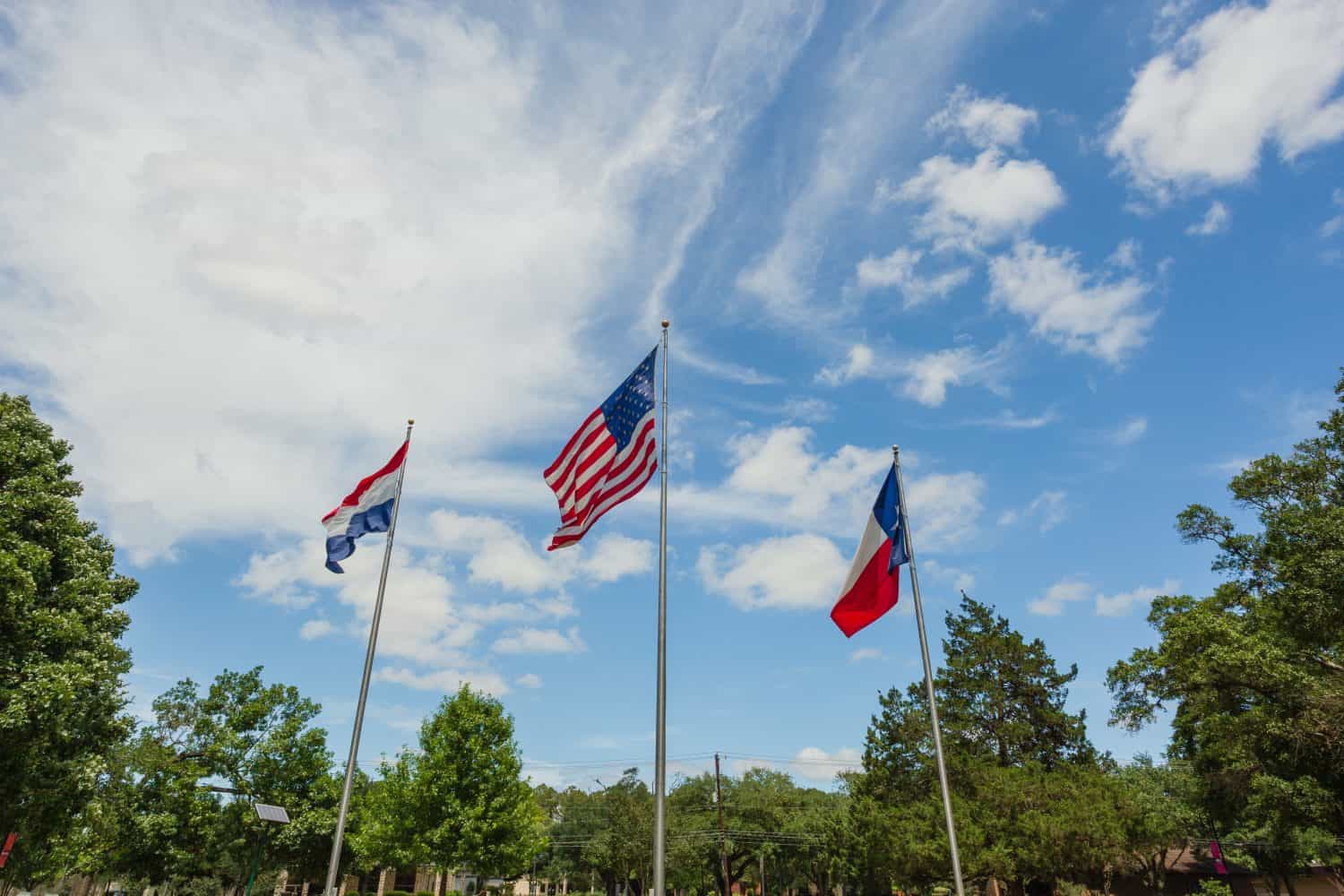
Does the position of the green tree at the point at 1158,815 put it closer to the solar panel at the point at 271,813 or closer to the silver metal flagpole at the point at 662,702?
the silver metal flagpole at the point at 662,702

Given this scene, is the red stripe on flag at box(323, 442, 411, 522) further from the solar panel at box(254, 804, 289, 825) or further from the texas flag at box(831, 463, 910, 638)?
the solar panel at box(254, 804, 289, 825)

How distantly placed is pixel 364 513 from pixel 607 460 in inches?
321

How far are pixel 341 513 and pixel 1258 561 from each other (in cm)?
3506

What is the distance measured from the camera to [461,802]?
34.4 meters

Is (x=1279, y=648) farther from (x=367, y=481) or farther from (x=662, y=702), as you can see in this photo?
(x=367, y=481)

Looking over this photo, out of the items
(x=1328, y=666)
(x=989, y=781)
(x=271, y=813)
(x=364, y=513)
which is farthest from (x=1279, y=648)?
(x=271, y=813)

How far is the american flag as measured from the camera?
576 inches

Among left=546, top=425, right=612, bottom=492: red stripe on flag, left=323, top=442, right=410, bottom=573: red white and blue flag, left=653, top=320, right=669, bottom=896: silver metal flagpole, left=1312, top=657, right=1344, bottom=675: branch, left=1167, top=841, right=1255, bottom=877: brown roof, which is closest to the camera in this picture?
left=653, top=320, right=669, bottom=896: silver metal flagpole

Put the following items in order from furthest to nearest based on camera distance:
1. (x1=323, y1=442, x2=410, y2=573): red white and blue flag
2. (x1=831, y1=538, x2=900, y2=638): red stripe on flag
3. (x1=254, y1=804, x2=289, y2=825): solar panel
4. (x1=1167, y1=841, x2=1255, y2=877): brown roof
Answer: (x1=1167, y1=841, x2=1255, y2=877): brown roof, (x1=254, y1=804, x2=289, y2=825): solar panel, (x1=323, y1=442, x2=410, y2=573): red white and blue flag, (x1=831, y1=538, x2=900, y2=638): red stripe on flag

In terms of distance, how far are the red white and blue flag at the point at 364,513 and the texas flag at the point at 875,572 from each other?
1175 centimetres

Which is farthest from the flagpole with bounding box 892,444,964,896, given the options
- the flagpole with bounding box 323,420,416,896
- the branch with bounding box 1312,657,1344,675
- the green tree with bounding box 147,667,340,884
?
the green tree with bounding box 147,667,340,884

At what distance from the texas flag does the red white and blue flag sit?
11748mm

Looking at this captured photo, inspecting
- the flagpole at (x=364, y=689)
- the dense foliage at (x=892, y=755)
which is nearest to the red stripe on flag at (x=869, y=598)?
the flagpole at (x=364, y=689)

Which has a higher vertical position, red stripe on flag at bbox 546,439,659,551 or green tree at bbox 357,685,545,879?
red stripe on flag at bbox 546,439,659,551
